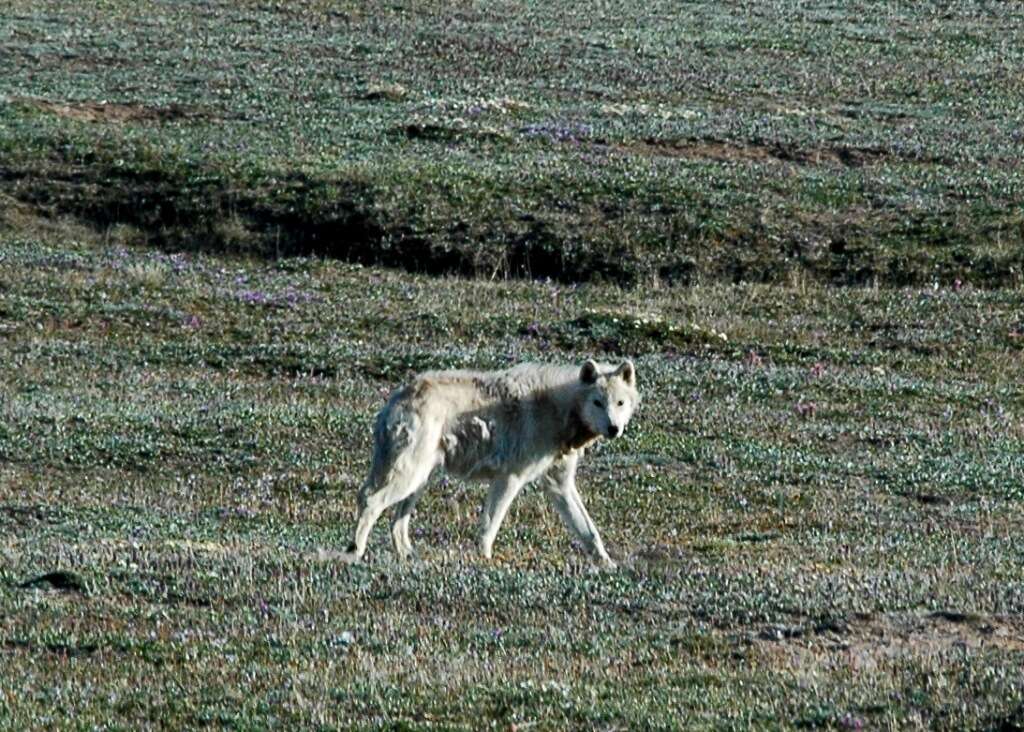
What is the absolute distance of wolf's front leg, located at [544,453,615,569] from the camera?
13.8 meters

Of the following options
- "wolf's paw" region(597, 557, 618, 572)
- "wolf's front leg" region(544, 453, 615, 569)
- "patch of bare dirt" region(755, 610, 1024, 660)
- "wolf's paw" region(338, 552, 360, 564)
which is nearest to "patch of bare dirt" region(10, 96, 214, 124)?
"wolf's front leg" region(544, 453, 615, 569)

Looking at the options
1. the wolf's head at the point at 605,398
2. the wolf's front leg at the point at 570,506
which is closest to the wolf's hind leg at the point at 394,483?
the wolf's front leg at the point at 570,506

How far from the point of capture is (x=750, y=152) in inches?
1588

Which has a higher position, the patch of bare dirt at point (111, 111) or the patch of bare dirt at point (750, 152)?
the patch of bare dirt at point (750, 152)

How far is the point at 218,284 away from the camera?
92.8 feet

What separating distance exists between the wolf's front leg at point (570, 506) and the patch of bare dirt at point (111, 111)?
94.3 feet

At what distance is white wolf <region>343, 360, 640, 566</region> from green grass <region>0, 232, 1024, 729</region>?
1.58ft

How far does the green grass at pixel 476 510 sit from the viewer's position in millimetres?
9016

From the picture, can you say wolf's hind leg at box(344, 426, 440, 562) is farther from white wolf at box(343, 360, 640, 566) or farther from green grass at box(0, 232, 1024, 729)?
green grass at box(0, 232, 1024, 729)

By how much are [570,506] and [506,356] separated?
404 inches

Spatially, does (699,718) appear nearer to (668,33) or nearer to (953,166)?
(953,166)

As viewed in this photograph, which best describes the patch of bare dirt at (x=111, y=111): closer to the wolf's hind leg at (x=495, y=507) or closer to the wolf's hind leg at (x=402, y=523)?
the wolf's hind leg at (x=402, y=523)

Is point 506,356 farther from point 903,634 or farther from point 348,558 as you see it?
point 903,634

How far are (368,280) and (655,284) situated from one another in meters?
4.79
